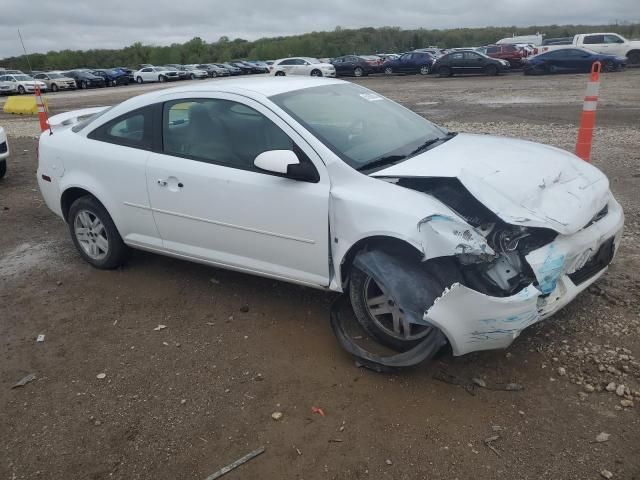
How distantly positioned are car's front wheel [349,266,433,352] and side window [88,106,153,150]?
79.9 inches

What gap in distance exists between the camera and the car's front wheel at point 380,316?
10.6 feet

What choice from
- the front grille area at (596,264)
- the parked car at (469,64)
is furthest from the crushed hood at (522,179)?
the parked car at (469,64)

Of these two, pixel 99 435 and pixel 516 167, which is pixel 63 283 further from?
pixel 516 167

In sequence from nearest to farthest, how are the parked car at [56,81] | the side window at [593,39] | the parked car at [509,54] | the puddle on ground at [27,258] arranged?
the puddle on ground at [27,258] < the side window at [593,39] < the parked car at [509,54] < the parked car at [56,81]

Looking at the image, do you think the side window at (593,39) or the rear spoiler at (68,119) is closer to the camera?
the rear spoiler at (68,119)

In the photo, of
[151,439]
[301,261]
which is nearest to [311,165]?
[301,261]

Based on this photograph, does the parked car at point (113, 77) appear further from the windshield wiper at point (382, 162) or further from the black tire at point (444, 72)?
the windshield wiper at point (382, 162)

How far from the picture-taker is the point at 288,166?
11.2 ft

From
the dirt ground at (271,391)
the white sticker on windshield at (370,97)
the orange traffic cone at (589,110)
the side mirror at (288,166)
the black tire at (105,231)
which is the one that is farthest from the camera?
the orange traffic cone at (589,110)

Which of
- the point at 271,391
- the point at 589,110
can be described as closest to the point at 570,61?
the point at 589,110

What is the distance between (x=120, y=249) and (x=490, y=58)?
27422 millimetres

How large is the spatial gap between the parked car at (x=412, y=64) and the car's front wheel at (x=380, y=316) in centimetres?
3053

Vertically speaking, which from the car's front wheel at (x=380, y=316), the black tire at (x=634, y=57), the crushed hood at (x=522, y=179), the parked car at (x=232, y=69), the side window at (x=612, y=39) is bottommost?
the parked car at (x=232, y=69)

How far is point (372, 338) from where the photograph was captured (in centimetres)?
344
